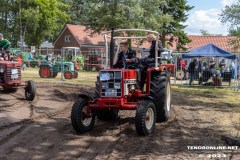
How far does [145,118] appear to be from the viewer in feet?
23.1

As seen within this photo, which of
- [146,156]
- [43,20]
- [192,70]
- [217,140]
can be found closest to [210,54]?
[192,70]

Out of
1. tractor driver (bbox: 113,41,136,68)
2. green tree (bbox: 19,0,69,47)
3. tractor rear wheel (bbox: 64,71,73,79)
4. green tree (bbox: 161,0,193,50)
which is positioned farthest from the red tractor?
green tree (bbox: 19,0,69,47)

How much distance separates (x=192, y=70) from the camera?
21109 millimetres

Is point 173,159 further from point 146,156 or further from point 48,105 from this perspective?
point 48,105

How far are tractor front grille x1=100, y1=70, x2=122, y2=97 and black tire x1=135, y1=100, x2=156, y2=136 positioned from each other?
0.58 metres

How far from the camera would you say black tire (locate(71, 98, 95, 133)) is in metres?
7.08

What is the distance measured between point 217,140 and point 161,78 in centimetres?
203

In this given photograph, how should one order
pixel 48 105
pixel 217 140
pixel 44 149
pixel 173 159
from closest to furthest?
pixel 173 159 < pixel 44 149 < pixel 217 140 < pixel 48 105

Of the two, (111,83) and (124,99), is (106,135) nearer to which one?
(124,99)

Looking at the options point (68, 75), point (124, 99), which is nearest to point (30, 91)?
point (124, 99)

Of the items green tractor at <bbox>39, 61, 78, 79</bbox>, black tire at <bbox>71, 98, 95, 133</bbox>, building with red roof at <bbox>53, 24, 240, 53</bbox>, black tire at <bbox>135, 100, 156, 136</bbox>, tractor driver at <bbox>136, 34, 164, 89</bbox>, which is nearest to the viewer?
black tire at <bbox>135, 100, 156, 136</bbox>

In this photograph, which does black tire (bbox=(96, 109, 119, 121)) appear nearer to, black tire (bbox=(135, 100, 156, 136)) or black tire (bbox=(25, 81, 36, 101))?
black tire (bbox=(135, 100, 156, 136))

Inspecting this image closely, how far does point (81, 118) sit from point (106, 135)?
1.86 ft

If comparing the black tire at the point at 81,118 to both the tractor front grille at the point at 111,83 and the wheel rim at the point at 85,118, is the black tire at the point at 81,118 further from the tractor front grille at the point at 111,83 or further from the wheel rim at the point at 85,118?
the tractor front grille at the point at 111,83
